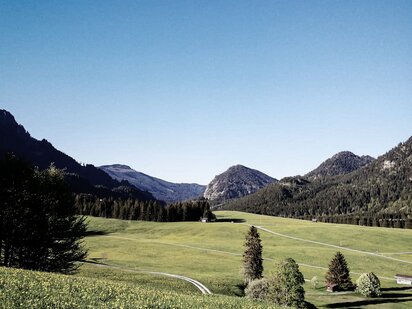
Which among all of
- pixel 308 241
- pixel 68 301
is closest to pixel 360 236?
pixel 308 241

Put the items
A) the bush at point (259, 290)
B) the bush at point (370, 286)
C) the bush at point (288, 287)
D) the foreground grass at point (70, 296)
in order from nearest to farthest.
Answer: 1. the foreground grass at point (70, 296)
2. the bush at point (288, 287)
3. the bush at point (259, 290)
4. the bush at point (370, 286)

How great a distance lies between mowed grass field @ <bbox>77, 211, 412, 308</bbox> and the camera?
6656cm

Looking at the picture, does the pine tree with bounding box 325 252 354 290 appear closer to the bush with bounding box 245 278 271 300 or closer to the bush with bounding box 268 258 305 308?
the bush with bounding box 268 258 305 308

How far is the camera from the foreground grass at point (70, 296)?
1998cm

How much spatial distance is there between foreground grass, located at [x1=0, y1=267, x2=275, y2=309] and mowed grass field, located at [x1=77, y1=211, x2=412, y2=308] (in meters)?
17.7

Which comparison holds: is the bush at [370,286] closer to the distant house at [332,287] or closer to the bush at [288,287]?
the distant house at [332,287]

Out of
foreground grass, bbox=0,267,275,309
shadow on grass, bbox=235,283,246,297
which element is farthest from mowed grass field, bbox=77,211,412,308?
foreground grass, bbox=0,267,275,309

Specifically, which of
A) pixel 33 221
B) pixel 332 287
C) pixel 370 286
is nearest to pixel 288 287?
pixel 332 287

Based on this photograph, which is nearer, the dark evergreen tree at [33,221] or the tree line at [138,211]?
the dark evergreen tree at [33,221]

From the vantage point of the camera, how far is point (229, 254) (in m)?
→ 107

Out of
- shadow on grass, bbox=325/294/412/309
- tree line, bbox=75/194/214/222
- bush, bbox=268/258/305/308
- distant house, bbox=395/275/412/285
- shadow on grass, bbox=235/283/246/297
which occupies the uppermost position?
tree line, bbox=75/194/214/222

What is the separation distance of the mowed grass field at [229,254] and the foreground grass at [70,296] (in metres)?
17.7

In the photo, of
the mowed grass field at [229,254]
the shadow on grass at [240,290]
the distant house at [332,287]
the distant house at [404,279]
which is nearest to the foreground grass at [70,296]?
the mowed grass field at [229,254]

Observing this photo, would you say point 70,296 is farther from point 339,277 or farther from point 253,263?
point 339,277
